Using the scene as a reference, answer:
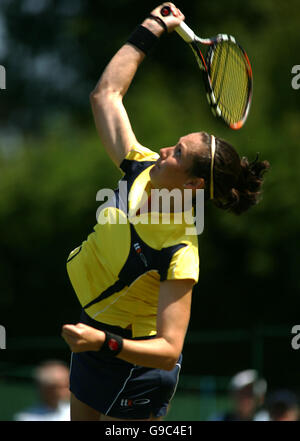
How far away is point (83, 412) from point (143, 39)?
205 centimetres

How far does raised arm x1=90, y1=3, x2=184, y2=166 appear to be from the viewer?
4.43 metres

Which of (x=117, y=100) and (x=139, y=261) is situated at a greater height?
(x=117, y=100)

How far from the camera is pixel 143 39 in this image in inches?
180

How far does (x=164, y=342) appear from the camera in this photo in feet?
12.5

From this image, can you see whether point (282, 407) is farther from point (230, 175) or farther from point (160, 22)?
point (160, 22)

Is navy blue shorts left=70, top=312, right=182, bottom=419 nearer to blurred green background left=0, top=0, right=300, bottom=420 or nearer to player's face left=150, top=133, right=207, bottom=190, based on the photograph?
player's face left=150, top=133, right=207, bottom=190

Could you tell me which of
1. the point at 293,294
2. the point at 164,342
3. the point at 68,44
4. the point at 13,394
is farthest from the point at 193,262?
the point at 68,44

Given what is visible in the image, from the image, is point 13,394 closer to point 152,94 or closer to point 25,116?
point 152,94

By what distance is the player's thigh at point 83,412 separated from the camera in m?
4.35

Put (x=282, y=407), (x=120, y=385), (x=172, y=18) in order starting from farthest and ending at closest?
1. (x=282, y=407)
2. (x=172, y=18)
3. (x=120, y=385)

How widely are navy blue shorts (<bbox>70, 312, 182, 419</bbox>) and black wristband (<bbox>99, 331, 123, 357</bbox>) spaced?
581 mm

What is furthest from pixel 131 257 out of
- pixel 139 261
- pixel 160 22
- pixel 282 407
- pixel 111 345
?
pixel 282 407

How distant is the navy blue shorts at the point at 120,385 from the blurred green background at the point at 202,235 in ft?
18.5

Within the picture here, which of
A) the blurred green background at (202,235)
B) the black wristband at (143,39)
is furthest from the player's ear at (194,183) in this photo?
the blurred green background at (202,235)
